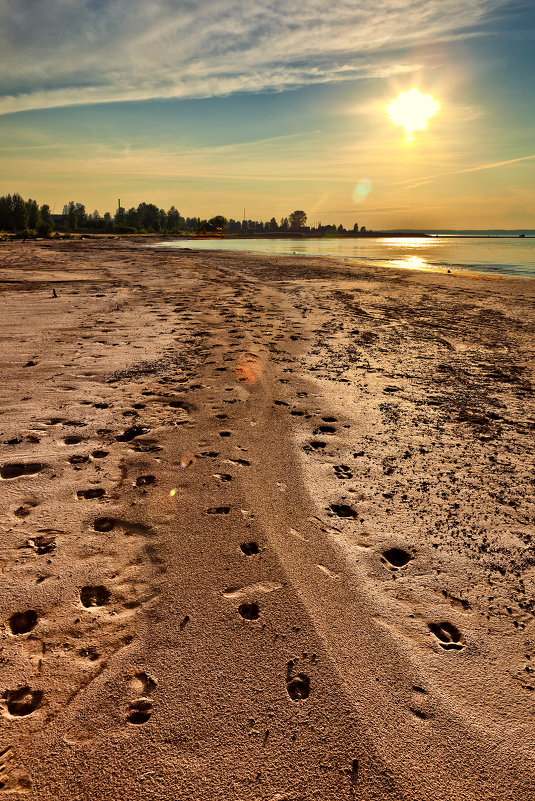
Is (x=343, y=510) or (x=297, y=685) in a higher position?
(x=343, y=510)

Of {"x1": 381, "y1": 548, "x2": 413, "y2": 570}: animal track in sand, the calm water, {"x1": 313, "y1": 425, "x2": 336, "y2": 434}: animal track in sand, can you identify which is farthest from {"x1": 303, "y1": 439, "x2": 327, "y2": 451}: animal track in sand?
the calm water

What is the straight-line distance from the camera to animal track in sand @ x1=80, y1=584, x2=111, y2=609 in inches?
96.8

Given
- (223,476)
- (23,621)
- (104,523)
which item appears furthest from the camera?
(223,476)

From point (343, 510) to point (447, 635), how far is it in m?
1.19

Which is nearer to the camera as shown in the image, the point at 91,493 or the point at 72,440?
the point at 91,493

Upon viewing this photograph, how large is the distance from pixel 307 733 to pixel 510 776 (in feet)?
2.89

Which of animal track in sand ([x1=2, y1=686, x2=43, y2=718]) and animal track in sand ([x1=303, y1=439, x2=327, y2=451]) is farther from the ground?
animal track in sand ([x1=303, y1=439, x2=327, y2=451])

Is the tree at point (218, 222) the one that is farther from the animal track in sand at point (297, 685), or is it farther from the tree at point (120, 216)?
the animal track in sand at point (297, 685)

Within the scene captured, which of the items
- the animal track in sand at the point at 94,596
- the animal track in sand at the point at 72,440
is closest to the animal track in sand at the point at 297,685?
the animal track in sand at the point at 94,596

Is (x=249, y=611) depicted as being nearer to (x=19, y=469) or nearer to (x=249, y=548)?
(x=249, y=548)

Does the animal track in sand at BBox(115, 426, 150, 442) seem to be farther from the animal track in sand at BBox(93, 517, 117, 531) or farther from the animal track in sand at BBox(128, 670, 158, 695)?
the animal track in sand at BBox(128, 670, 158, 695)

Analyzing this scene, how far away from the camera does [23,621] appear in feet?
7.61

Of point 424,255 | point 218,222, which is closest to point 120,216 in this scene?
point 218,222

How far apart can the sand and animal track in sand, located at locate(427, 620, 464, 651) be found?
0.5 inches
